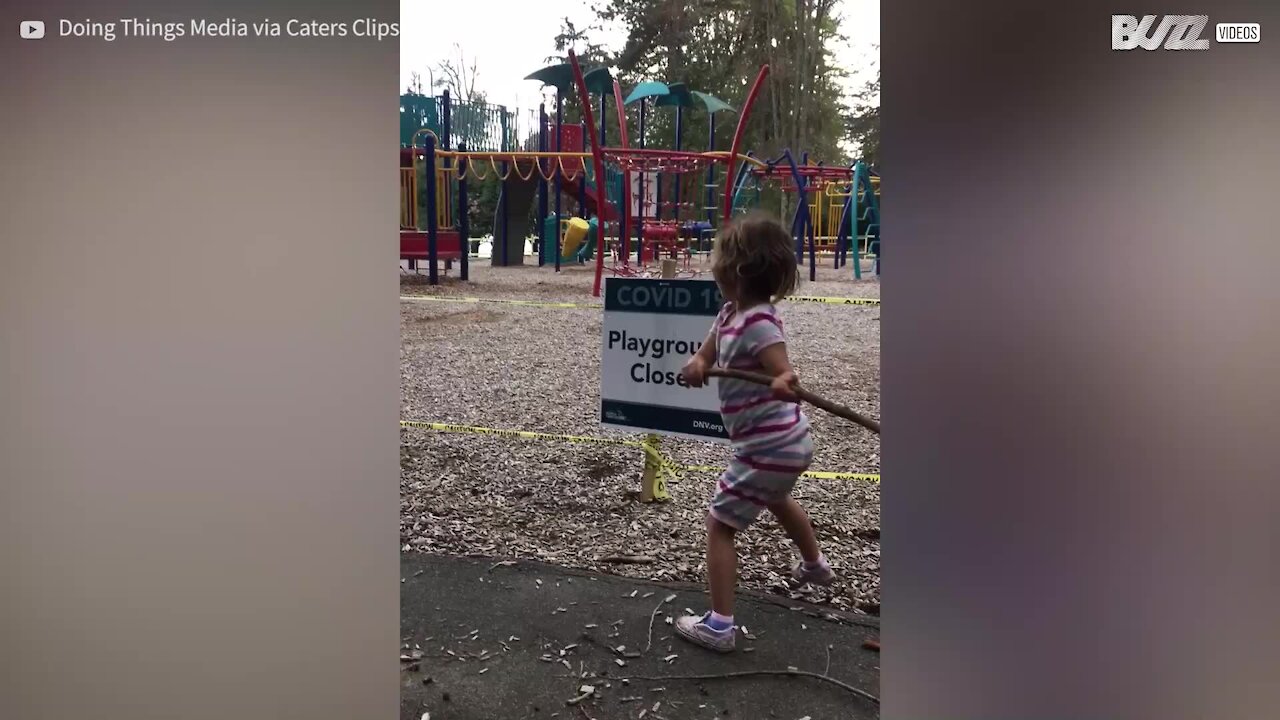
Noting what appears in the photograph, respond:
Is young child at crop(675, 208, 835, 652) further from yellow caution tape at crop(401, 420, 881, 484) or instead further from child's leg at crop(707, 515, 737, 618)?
yellow caution tape at crop(401, 420, 881, 484)

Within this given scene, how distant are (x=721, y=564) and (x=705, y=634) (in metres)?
0.16

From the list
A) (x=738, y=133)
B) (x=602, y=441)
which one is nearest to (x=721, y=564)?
(x=738, y=133)

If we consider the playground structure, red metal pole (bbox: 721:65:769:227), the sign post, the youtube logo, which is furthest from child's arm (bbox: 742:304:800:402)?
the youtube logo

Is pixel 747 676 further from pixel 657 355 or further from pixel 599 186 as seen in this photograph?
pixel 599 186

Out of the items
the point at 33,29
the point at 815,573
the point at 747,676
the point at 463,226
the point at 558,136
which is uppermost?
the point at 558,136

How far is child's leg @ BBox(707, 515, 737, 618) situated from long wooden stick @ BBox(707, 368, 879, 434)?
1.09 feet

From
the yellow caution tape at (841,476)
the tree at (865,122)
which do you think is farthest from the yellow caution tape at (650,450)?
the tree at (865,122)

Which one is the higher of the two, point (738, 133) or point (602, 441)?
point (738, 133)

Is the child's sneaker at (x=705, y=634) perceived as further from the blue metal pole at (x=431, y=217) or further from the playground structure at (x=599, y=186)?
the blue metal pole at (x=431, y=217)

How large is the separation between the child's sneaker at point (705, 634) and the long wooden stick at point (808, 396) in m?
0.55

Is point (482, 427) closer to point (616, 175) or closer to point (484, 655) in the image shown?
point (616, 175)

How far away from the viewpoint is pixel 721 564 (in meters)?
1.81

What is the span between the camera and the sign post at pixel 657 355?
2033 millimetres

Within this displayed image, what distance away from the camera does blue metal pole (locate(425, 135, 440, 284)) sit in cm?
480
